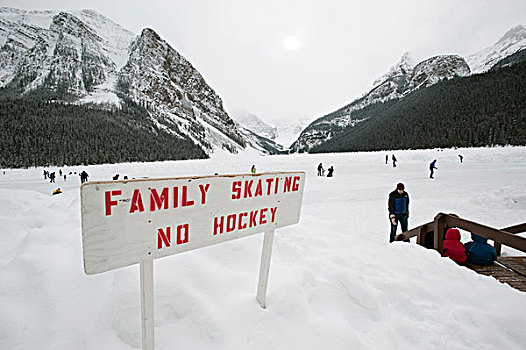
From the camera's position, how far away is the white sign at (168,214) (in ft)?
4.41

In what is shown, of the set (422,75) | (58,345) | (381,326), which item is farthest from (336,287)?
(422,75)

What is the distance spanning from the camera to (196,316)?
6.97 ft

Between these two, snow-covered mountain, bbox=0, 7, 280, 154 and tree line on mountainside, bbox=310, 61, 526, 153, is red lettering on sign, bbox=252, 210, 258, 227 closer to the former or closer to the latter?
tree line on mountainside, bbox=310, 61, 526, 153

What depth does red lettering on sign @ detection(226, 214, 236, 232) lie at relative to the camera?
6.43 feet

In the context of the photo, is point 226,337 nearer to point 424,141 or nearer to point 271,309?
point 271,309

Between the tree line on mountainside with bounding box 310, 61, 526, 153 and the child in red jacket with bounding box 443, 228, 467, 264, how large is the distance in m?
85.0

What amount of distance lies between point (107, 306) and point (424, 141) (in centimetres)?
9701

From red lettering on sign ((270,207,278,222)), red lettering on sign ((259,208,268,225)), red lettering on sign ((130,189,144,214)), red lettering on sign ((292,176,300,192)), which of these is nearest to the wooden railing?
red lettering on sign ((292,176,300,192))

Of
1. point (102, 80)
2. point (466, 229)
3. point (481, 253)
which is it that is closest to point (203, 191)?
point (466, 229)

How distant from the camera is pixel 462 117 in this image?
81625mm

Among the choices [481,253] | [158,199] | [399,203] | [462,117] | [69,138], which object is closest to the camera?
[158,199]

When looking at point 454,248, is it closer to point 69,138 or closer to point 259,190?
point 259,190

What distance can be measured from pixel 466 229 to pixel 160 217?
4.46 metres

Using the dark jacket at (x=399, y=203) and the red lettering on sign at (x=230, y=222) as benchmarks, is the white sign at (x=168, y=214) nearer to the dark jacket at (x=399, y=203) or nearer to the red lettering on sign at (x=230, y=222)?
the red lettering on sign at (x=230, y=222)
